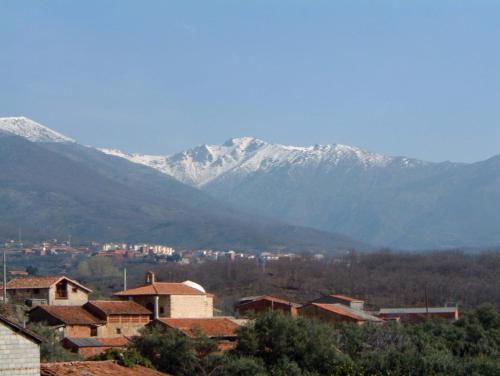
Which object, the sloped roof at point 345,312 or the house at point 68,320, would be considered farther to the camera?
the sloped roof at point 345,312

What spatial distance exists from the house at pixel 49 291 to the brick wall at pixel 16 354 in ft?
131

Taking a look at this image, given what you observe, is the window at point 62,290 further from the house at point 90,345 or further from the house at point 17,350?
the house at point 17,350

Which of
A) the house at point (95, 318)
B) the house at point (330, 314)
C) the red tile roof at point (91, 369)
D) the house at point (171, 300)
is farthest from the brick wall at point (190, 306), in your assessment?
the red tile roof at point (91, 369)

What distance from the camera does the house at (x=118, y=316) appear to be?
58.5 m

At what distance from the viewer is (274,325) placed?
4325 centimetres

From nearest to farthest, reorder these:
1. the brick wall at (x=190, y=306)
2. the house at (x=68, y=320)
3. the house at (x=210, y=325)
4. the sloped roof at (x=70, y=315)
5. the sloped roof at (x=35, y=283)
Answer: the house at (x=210, y=325) → the house at (x=68, y=320) → the sloped roof at (x=70, y=315) → the brick wall at (x=190, y=306) → the sloped roof at (x=35, y=283)

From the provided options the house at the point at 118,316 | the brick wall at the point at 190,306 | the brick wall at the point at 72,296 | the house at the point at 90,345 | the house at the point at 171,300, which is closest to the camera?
the house at the point at 90,345

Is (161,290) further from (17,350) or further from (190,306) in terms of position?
(17,350)

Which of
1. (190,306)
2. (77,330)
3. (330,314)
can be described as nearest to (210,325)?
(77,330)

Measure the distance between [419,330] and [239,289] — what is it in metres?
69.3

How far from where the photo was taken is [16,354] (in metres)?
26.3

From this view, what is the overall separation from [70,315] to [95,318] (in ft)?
5.12

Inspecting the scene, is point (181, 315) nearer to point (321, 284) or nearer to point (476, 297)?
point (476, 297)

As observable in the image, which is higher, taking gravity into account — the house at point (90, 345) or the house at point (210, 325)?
the house at point (210, 325)
